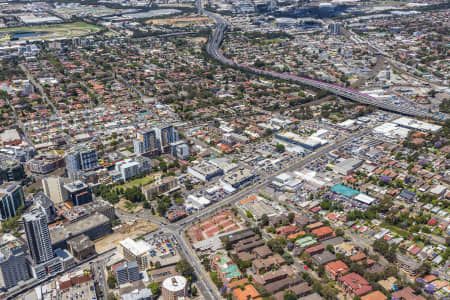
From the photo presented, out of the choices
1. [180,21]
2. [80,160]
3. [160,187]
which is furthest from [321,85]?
[180,21]

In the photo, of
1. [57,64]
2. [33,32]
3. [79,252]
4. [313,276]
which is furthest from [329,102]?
[33,32]

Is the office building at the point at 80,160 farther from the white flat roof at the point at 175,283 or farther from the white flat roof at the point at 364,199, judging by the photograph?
the white flat roof at the point at 364,199

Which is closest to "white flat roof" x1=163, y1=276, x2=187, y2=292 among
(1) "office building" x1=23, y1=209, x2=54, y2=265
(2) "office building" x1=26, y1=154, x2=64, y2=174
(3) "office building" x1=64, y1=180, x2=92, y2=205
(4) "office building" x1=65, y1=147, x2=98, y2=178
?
(1) "office building" x1=23, y1=209, x2=54, y2=265

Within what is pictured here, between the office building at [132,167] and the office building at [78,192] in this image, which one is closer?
the office building at [78,192]

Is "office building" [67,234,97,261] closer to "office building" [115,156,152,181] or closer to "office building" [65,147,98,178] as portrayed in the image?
"office building" [115,156,152,181]

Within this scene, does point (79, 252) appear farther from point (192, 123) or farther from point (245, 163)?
point (192, 123)

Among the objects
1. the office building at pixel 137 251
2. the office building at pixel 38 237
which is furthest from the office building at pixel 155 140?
the office building at pixel 38 237
